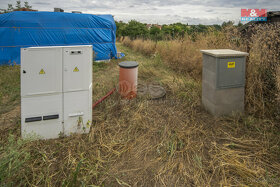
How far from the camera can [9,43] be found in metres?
8.37

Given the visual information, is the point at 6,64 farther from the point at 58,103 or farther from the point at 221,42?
the point at 221,42

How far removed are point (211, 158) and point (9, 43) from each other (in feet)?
31.6

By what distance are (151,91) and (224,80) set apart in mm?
1988

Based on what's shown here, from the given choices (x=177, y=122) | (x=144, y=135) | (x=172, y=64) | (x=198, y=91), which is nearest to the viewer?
(x=144, y=135)

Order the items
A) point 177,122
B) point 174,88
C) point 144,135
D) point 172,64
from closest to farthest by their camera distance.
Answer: point 144,135
point 177,122
point 174,88
point 172,64

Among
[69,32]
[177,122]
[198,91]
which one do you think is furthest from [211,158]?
[69,32]

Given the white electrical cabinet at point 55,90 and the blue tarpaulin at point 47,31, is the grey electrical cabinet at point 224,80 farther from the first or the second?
the blue tarpaulin at point 47,31

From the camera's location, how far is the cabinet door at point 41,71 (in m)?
2.55

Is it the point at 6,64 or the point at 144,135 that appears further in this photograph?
the point at 6,64

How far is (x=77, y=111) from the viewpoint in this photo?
2.90m

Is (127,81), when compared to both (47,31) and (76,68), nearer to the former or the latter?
(76,68)

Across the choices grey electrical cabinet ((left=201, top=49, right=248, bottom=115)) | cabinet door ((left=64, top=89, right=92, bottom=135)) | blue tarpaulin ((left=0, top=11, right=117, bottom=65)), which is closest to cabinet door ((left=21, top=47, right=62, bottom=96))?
cabinet door ((left=64, top=89, right=92, bottom=135))

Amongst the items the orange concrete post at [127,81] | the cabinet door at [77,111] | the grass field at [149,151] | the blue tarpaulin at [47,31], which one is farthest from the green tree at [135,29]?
the cabinet door at [77,111]

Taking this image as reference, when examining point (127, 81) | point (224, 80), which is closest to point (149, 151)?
point (224, 80)
